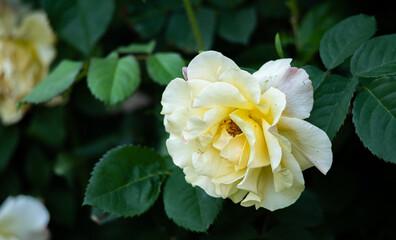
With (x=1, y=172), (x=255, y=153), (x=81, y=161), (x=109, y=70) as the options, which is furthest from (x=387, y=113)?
(x=1, y=172)

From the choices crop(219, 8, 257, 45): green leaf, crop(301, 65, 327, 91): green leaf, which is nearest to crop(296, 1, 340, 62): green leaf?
crop(219, 8, 257, 45): green leaf

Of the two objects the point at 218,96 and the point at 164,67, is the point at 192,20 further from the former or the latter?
the point at 218,96

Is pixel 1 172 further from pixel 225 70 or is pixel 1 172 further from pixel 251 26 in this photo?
pixel 225 70

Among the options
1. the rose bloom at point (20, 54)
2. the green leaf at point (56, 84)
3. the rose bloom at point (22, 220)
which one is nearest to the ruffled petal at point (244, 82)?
the green leaf at point (56, 84)

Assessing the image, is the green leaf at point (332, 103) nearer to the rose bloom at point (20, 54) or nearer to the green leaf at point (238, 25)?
the green leaf at point (238, 25)

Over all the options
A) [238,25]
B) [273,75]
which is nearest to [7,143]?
[238,25]

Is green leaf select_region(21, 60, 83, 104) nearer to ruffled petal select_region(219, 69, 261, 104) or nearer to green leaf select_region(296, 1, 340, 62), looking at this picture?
ruffled petal select_region(219, 69, 261, 104)
